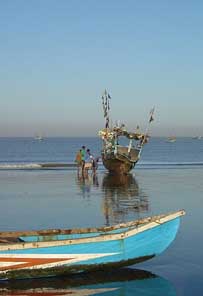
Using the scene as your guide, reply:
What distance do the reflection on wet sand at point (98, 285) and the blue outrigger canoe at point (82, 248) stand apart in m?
0.19

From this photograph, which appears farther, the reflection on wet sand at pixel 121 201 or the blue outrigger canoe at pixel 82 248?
the reflection on wet sand at pixel 121 201

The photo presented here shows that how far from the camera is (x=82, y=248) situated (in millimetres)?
10844

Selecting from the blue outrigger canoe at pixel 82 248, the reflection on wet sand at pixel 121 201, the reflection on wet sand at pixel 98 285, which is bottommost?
the reflection on wet sand at pixel 98 285

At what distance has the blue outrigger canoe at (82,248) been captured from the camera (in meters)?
10.6

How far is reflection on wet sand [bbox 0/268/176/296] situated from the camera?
1027 cm

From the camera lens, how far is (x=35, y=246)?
10523 mm

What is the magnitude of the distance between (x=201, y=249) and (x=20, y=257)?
15.8 feet

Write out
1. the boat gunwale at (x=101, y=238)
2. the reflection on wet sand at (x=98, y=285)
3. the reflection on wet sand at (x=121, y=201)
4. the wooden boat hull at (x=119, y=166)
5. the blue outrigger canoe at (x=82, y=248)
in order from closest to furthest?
→ the reflection on wet sand at (x=98, y=285) < the boat gunwale at (x=101, y=238) < the blue outrigger canoe at (x=82, y=248) < the reflection on wet sand at (x=121, y=201) < the wooden boat hull at (x=119, y=166)

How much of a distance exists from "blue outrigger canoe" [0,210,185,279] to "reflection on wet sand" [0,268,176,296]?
0.63 feet

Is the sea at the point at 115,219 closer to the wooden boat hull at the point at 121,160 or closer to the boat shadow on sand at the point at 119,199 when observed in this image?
the boat shadow on sand at the point at 119,199

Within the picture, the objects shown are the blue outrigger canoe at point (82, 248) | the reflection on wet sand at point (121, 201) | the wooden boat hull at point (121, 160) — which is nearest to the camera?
the blue outrigger canoe at point (82, 248)

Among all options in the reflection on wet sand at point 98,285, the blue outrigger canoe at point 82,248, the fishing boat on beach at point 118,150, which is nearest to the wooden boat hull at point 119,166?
the fishing boat on beach at point 118,150

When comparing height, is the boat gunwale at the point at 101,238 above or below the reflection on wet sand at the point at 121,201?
below

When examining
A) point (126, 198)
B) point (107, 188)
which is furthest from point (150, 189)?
point (126, 198)
